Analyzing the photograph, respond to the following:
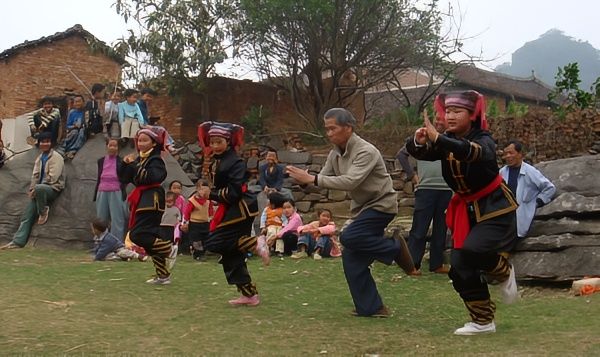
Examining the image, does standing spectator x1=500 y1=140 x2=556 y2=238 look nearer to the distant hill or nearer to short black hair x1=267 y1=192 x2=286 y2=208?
short black hair x1=267 y1=192 x2=286 y2=208

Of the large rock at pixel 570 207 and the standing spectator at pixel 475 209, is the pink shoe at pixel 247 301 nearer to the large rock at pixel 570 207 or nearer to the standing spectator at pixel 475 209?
the standing spectator at pixel 475 209

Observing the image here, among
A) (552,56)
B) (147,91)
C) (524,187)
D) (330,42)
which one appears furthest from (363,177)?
(552,56)

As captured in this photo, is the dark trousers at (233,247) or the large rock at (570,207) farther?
the large rock at (570,207)

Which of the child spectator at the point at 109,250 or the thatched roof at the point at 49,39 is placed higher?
the thatched roof at the point at 49,39

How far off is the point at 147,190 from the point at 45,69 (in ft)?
59.2

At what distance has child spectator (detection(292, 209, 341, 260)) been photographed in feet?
36.1

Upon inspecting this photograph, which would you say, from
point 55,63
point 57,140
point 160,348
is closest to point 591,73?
point 55,63

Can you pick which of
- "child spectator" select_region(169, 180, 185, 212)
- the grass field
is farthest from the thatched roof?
the grass field

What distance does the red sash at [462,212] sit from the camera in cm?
532

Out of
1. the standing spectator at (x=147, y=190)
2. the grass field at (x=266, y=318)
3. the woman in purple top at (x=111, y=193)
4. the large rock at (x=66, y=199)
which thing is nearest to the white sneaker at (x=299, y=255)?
the grass field at (x=266, y=318)

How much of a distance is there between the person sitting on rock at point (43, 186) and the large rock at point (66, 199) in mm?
149

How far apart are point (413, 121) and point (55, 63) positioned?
13.1 meters

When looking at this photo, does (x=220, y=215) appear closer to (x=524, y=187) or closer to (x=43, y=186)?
(x=524, y=187)

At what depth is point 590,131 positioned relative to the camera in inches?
572
